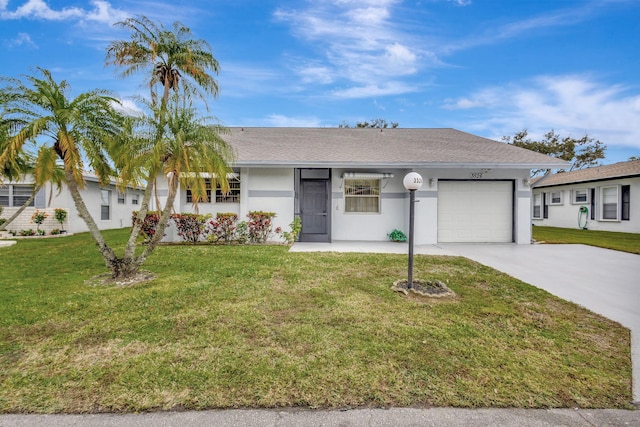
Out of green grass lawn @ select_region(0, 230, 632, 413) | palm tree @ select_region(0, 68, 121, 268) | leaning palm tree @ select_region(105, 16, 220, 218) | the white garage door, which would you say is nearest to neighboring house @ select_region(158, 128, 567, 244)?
the white garage door

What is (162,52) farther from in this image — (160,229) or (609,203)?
(609,203)

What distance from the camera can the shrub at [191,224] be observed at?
9719mm

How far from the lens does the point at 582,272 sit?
6242mm

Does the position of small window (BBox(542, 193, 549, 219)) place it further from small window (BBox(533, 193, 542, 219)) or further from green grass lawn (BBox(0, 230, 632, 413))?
green grass lawn (BBox(0, 230, 632, 413))

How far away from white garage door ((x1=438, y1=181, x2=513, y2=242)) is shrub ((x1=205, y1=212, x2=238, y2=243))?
7264 millimetres

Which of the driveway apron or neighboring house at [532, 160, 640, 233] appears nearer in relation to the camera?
the driveway apron

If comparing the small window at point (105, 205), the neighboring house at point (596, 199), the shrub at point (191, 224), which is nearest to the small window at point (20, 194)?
the small window at point (105, 205)

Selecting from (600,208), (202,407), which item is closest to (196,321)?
(202,407)

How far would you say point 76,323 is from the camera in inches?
139

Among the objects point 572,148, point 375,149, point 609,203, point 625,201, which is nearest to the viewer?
point 375,149

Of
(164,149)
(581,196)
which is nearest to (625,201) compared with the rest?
(581,196)

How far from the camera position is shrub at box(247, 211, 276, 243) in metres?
9.70

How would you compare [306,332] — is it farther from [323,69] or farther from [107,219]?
[107,219]

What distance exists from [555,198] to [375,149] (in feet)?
49.2
